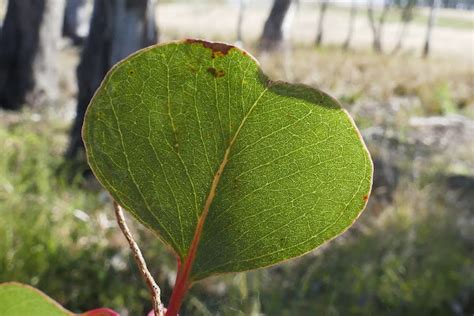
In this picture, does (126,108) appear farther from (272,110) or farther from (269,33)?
(269,33)

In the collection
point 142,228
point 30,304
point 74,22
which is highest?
point 30,304

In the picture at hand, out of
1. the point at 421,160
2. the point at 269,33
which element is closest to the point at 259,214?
the point at 421,160

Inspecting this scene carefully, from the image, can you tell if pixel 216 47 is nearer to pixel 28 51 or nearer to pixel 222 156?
pixel 222 156

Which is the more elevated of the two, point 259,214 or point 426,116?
point 259,214

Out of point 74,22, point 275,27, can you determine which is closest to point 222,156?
point 275,27

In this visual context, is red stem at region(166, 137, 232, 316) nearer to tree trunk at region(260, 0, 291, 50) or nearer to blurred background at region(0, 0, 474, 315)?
blurred background at region(0, 0, 474, 315)

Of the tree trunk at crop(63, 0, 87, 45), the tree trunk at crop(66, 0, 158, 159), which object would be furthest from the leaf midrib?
the tree trunk at crop(63, 0, 87, 45)
